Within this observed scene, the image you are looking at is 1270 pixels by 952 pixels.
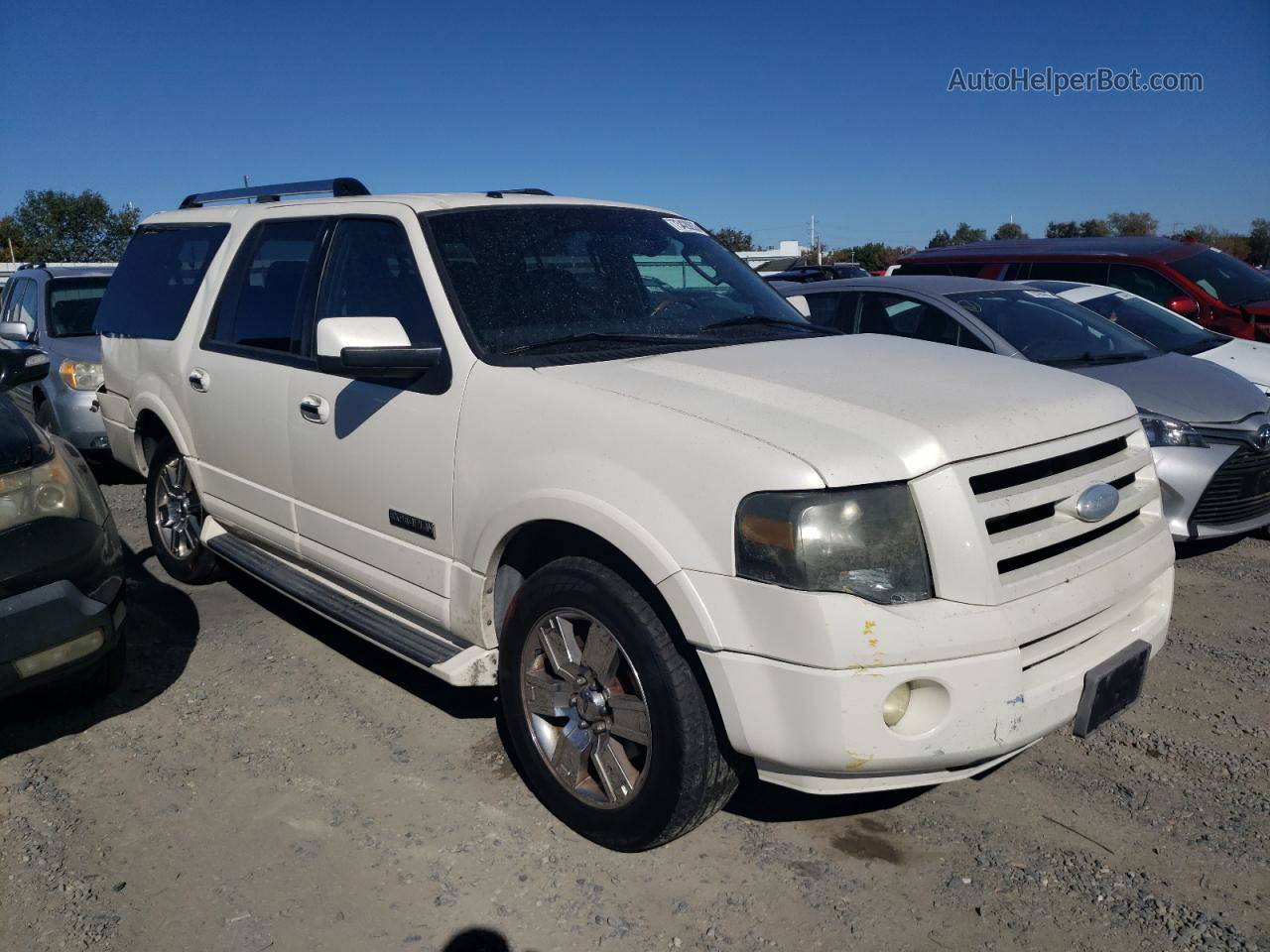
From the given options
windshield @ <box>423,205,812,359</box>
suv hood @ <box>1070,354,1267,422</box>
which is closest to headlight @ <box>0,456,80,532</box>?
windshield @ <box>423,205,812,359</box>

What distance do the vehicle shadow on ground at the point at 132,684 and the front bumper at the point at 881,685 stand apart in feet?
9.00

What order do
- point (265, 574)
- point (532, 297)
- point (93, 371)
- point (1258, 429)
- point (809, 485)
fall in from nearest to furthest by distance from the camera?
point (809, 485) → point (532, 297) → point (265, 574) → point (1258, 429) → point (93, 371)

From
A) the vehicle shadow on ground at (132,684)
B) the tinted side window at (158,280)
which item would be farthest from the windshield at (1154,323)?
the vehicle shadow on ground at (132,684)

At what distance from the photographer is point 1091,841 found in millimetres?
2992

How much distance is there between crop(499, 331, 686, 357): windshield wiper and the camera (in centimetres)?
334

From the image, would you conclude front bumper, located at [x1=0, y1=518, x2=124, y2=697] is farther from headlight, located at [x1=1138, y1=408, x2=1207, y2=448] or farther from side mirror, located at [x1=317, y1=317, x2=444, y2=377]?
headlight, located at [x1=1138, y1=408, x2=1207, y2=448]

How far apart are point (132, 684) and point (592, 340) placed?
259 centimetres

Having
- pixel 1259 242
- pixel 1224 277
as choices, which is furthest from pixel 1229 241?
pixel 1224 277

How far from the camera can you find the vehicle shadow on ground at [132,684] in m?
3.89

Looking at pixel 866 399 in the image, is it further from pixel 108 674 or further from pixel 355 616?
pixel 108 674

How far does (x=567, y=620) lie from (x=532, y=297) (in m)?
1.21

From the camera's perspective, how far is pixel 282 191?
4.86 metres

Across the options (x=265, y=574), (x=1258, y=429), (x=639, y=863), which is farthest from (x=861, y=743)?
(x=1258, y=429)

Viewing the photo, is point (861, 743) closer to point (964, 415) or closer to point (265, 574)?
point (964, 415)
